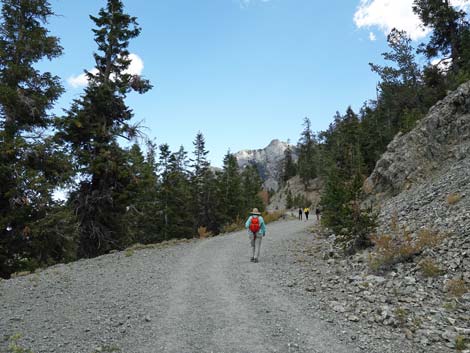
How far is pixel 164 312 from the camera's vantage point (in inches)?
262

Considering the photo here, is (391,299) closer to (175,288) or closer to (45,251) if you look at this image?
(175,288)

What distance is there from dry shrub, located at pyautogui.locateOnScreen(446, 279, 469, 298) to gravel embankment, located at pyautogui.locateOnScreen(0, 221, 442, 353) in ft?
6.97

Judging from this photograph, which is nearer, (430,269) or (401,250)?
(430,269)

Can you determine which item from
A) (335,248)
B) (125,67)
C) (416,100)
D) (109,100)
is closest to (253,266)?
(335,248)

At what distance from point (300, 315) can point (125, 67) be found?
57.8 feet

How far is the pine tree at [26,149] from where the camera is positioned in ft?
39.0

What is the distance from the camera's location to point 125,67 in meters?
18.7

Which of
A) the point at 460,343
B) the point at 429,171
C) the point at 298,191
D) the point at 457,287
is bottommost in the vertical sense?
the point at 460,343

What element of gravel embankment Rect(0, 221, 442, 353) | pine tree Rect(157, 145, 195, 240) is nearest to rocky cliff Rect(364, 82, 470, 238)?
gravel embankment Rect(0, 221, 442, 353)

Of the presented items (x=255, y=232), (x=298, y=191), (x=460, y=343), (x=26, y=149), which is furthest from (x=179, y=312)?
(x=298, y=191)

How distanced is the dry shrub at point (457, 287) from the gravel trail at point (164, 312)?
2.89 metres

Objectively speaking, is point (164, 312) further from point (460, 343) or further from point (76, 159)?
point (76, 159)

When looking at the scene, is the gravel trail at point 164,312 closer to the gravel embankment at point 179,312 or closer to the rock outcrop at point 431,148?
the gravel embankment at point 179,312

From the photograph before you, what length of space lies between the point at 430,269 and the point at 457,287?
3.12 ft
